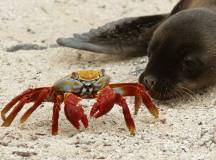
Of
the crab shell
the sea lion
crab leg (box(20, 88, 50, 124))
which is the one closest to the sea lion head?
the sea lion

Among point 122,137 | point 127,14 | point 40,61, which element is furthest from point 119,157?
point 127,14

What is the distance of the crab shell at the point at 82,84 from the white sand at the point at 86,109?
0.90 feet

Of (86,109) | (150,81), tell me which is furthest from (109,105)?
(150,81)

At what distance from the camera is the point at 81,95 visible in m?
4.66

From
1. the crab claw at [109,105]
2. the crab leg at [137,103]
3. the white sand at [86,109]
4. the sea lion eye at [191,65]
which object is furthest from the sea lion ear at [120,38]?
the crab claw at [109,105]

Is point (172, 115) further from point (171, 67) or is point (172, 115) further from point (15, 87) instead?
point (15, 87)

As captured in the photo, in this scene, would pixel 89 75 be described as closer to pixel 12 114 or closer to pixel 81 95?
pixel 81 95

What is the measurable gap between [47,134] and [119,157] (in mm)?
651

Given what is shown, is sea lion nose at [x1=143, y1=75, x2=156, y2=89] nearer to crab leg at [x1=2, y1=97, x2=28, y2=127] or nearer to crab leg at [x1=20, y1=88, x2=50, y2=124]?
crab leg at [x1=20, y1=88, x2=50, y2=124]

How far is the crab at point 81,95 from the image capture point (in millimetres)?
4461

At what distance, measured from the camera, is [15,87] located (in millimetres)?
5848

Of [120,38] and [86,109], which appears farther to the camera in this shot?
[120,38]

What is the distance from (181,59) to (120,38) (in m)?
1.95

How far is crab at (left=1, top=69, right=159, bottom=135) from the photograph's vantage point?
4461 millimetres
